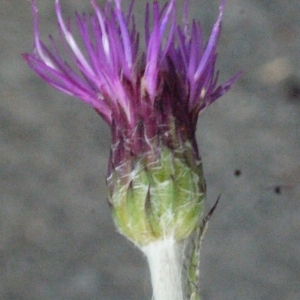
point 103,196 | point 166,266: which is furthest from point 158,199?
point 103,196

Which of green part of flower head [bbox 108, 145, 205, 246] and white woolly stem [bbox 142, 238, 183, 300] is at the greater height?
green part of flower head [bbox 108, 145, 205, 246]

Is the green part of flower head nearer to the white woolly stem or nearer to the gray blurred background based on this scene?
the white woolly stem

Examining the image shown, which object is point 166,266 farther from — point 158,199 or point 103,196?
point 103,196

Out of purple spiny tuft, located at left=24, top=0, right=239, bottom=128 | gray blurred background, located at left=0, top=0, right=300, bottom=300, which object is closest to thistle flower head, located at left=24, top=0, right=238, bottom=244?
purple spiny tuft, located at left=24, top=0, right=239, bottom=128

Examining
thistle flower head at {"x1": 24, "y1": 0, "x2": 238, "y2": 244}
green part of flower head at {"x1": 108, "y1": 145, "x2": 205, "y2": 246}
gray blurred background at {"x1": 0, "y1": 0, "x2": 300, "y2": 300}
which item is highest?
thistle flower head at {"x1": 24, "y1": 0, "x2": 238, "y2": 244}

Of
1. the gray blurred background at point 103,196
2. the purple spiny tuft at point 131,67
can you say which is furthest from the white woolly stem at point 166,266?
the gray blurred background at point 103,196

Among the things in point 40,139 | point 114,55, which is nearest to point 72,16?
point 40,139

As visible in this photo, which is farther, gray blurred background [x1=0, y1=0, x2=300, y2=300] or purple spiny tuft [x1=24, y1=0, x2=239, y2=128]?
gray blurred background [x1=0, y1=0, x2=300, y2=300]
